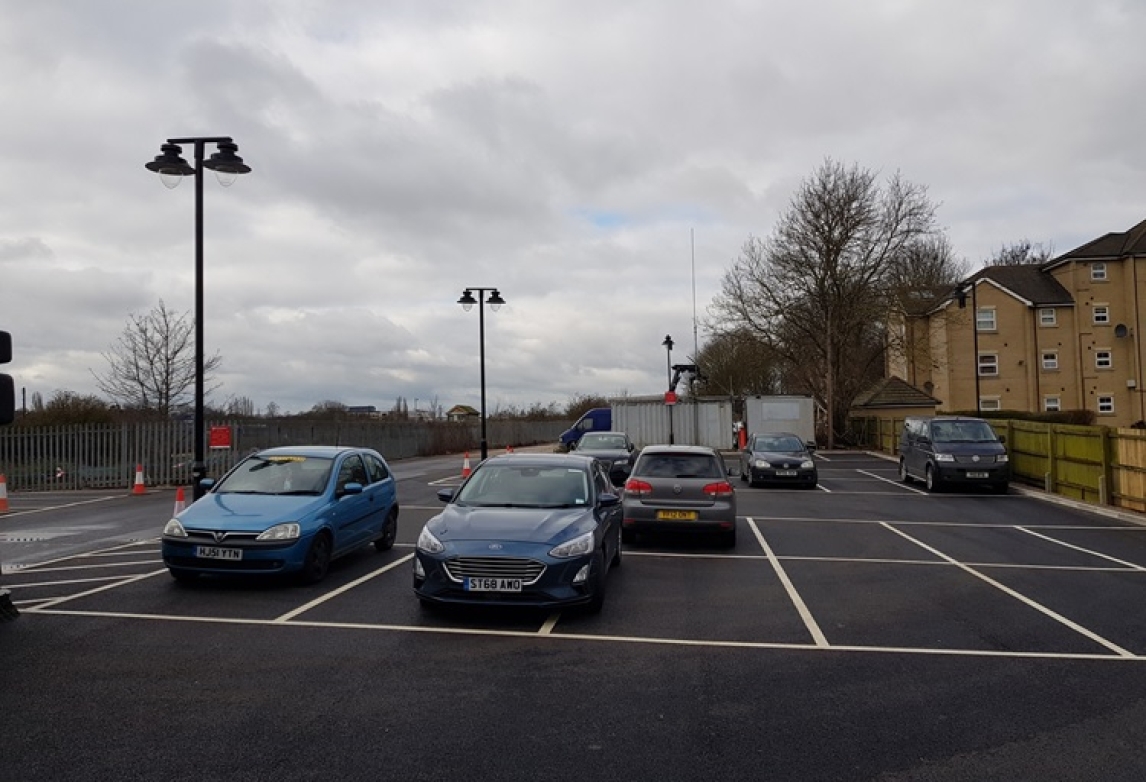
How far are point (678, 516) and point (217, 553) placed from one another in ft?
19.6

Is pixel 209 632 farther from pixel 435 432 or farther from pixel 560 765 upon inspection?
pixel 435 432

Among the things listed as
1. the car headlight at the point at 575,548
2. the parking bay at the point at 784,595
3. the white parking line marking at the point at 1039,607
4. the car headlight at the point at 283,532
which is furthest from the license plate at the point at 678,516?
the car headlight at the point at 283,532

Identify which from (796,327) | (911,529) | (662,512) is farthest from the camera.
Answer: (796,327)

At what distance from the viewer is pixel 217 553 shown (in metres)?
8.41

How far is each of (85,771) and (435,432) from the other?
1600 inches

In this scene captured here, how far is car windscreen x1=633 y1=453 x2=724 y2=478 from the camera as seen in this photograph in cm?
1198

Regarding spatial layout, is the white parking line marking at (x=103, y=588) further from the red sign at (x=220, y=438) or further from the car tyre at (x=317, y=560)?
the red sign at (x=220, y=438)

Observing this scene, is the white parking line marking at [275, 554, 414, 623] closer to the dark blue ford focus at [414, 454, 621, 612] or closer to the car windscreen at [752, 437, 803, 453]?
the dark blue ford focus at [414, 454, 621, 612]

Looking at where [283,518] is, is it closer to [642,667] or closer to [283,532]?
[283,532]

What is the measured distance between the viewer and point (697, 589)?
9.05 m

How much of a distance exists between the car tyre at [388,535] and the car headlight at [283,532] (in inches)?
108

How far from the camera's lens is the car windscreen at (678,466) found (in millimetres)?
11977

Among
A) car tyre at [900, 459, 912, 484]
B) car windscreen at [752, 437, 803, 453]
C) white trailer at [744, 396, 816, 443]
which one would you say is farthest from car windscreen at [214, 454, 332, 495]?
white trailer at [744, 396, 816, 443]

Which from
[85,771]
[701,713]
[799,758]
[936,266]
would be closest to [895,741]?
[799,758]
